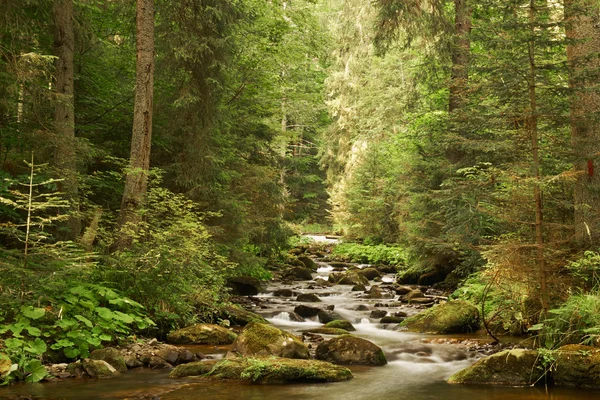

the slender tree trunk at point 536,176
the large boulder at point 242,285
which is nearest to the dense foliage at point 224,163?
the slender tree trunk at point 536,176

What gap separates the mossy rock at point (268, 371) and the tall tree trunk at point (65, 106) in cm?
422

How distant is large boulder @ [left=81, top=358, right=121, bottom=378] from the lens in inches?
264

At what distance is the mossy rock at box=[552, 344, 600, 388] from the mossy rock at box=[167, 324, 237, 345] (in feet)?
16.6

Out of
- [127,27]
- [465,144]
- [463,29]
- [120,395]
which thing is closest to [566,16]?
[465,144]

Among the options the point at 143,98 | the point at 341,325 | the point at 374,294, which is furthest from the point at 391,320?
the point at 143,98

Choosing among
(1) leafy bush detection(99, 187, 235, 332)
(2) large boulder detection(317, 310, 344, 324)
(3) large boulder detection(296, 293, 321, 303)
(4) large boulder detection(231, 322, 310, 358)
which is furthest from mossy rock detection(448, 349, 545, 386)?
(3) large boulder detection(296, 293, 321, 303)

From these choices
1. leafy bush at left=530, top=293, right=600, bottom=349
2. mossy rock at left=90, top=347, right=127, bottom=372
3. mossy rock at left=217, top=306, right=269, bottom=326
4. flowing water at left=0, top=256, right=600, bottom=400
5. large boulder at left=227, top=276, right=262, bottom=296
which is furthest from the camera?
large boulder at left=227, top=276, right=262, bottom=296

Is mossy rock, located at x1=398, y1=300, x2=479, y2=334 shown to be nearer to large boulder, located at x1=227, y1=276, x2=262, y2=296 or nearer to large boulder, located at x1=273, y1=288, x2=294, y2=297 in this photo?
large boulder, located at x1=273, y1=288, x2=294, y2=297

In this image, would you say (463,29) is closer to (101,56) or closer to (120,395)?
(101,56)

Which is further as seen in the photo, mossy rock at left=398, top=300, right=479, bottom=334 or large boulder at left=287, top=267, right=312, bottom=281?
large boulder at left=287, top=267, right=312, bottom=281

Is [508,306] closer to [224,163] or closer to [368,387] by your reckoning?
[368,387]

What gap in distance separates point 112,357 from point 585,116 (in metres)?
7.84

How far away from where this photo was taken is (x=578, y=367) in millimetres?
6488

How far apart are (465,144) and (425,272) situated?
8.65 metres
